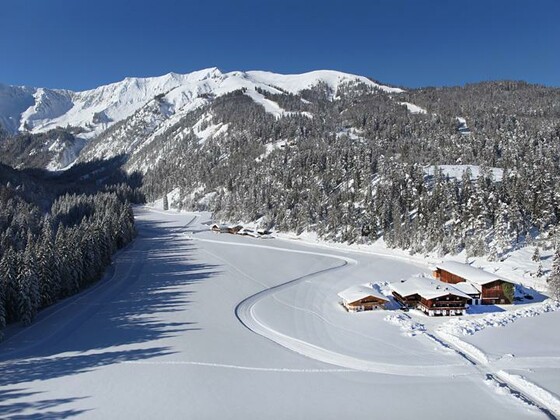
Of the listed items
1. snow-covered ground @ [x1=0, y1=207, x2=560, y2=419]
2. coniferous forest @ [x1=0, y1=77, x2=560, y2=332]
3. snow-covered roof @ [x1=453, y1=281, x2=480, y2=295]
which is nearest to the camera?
snow-covered ground @ [x1=0, y1=207, x2=560, y2=419]

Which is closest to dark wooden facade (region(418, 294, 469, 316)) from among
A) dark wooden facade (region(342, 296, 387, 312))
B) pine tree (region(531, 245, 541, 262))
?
dark wooden facade (region(342, 296, 387, 312))

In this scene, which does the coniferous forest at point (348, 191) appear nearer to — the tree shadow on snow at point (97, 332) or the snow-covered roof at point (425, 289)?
the tree shadow on snow at point (97, 332)

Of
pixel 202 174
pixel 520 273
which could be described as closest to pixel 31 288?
pixel 520 273

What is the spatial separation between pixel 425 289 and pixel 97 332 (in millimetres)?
34210

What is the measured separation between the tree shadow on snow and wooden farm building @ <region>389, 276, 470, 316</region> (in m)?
24.0

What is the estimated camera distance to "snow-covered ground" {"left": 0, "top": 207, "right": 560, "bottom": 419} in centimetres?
2648

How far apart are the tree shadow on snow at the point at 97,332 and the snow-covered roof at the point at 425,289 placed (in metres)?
24.1

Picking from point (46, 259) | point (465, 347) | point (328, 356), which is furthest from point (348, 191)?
point (328, 356)

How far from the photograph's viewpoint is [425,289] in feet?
158

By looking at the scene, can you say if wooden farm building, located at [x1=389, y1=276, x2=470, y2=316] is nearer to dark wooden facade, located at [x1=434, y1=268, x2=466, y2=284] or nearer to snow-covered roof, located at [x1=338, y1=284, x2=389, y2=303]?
snow-covered roof, located at [x1=338, y1=284, x2=389, y2=303]

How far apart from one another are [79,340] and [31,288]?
9.60 meters

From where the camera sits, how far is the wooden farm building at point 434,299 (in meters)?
46.1

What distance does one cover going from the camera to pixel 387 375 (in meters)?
31.2

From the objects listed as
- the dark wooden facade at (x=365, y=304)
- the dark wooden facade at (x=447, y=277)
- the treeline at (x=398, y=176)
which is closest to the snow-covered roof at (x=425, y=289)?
the dark wooden facade at (x=365, y=304)
